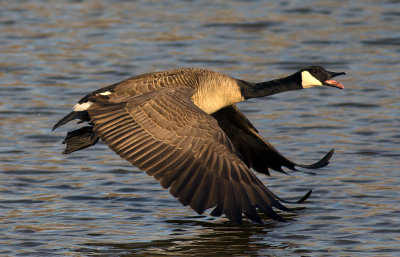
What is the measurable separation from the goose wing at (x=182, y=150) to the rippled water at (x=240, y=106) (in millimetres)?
600

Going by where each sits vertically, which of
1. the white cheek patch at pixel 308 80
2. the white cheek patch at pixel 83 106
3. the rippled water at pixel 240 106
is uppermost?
the white cheek patch at pixel 308 80

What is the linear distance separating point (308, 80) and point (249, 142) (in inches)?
37.8

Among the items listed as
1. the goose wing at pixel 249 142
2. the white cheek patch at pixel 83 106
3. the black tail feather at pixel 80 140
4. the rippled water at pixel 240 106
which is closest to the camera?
the rippled water at pixel 240 106

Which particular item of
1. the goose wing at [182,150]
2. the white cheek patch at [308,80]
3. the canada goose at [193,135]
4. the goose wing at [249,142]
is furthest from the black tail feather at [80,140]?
the white cheek patch at [308,80]

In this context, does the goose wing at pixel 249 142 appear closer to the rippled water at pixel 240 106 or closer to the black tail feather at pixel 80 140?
the rippled water at pixel 240 106

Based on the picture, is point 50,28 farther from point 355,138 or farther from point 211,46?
point 355,138

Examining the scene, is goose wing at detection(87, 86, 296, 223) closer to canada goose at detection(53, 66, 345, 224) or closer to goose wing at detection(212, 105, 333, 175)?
canada goose at detection(53, 66, 345, 224)

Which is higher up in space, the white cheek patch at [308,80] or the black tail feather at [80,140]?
the white cheek patch at [308,80]

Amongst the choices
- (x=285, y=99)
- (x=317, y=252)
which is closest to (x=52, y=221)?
(x=317, y=252)

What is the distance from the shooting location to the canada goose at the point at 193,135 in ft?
24.6

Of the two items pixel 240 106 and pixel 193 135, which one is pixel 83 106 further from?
pixel 240 106

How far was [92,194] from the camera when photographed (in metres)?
9.36

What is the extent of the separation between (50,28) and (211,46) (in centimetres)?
317

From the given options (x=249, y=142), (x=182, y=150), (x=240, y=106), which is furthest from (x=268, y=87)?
(x=240, y=106)
